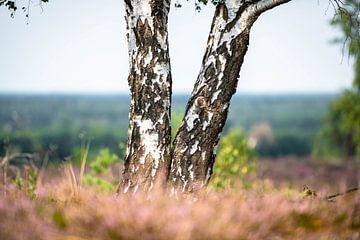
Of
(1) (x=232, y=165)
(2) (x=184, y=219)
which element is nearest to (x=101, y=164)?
(1) (x=232, y=165)

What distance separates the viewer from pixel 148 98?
6195 mm

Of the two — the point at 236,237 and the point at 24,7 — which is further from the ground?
the point at 24,7

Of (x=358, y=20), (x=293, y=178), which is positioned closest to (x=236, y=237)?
(x=358, y=20)

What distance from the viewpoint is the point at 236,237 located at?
14.2 feet

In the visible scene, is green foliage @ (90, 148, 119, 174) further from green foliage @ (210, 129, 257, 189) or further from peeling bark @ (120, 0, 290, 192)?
peeling bark @ (120, 0, 290, 192)

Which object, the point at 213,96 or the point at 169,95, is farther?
the point at 169,95

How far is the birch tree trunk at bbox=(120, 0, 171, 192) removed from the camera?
20.3 ft

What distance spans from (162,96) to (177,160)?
2.05ft

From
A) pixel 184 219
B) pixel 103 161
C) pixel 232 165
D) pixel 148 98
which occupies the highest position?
pixel 148 98

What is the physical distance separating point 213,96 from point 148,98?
619 mm

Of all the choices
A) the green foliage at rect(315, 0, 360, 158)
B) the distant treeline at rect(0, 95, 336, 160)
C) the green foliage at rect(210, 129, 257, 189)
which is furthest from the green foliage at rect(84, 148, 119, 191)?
the distant treeline at rect(0, 95, 336, 160)

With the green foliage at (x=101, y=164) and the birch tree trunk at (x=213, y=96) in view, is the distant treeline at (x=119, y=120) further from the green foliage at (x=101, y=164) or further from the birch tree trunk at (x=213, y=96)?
the birch tree trunk at (x=213, y=96)

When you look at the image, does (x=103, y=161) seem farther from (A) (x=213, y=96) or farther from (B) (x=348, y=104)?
(B) (x=348, y=104)

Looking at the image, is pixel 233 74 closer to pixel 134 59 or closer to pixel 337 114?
pixel 134 59
